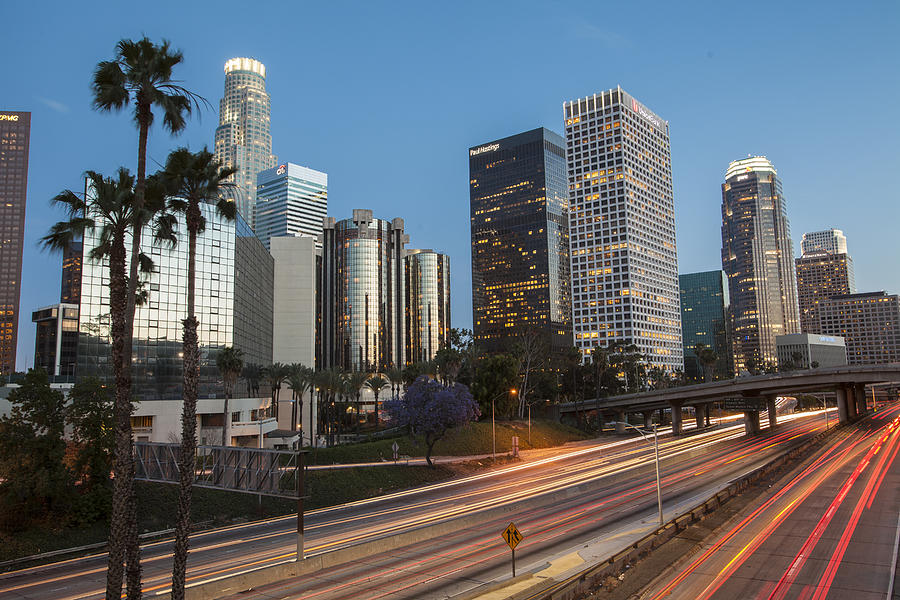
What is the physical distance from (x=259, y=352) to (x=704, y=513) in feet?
294

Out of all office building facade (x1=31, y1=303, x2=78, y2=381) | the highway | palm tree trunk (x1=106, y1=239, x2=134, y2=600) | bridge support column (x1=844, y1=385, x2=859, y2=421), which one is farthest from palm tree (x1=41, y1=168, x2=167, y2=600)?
office building facade (x1=31, y1=303, x2=78, y2=381)

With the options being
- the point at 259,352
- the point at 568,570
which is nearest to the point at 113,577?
the point at 568,570

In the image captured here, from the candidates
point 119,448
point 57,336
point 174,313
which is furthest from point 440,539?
point 57,336

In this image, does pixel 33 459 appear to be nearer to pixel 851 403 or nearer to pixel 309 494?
pixel 309 494

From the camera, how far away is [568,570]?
2514 centimetres

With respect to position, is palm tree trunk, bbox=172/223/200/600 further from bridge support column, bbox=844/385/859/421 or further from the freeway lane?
bridge support column, bbox=844/385/859/421

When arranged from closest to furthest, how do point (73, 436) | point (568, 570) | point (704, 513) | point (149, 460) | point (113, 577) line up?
1. point (113, 577)
2. point (568, 570)
3. point (704, 513)
4. point (73, 436)
5. point (149, 460)

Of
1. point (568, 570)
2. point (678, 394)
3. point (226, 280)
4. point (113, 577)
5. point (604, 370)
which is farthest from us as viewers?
point (604, 370)

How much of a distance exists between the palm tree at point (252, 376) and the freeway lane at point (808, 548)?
7798 cm

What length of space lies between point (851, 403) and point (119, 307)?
12810 cm

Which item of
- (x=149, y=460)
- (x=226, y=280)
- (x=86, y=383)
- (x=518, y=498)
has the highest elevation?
(x=226, y=280)

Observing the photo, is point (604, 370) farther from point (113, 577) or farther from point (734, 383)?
point (113, 577)

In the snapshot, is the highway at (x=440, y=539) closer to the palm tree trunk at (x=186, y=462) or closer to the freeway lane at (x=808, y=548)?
the freeway lane at (x=808, y=548)

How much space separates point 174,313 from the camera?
80.8m
